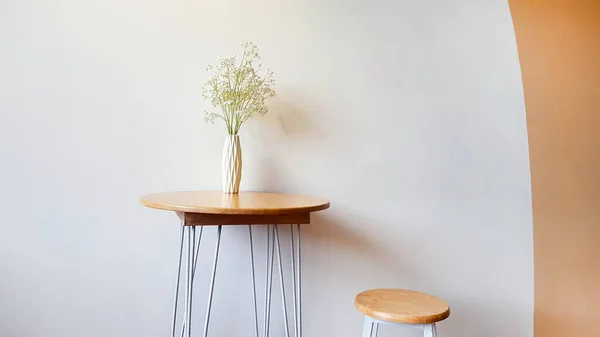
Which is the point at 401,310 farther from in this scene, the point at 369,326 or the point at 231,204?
the point at 231,204

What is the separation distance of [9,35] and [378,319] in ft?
6.93

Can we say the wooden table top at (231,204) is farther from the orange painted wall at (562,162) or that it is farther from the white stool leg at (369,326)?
the orange painted wall at (562,162)

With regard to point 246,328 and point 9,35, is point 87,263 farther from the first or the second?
point 9,35

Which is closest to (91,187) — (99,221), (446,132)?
(99,221)

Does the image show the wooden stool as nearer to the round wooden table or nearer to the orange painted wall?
the round wooden table

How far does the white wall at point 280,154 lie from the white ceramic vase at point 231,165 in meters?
0.19

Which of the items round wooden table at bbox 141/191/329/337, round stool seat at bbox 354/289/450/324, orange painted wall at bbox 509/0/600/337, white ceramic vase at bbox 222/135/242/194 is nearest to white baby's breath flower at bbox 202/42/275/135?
white ceramic vase at bbox 222/135/242/194

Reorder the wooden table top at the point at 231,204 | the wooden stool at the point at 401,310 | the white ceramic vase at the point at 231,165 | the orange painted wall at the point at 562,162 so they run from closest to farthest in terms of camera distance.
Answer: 1. the wooden table top at the point at 231,204
2. the wooden stool at the point at 401,310
3. the white ceramic vase at the point at 231,165
4. the orange painted wall at the point at 562,162

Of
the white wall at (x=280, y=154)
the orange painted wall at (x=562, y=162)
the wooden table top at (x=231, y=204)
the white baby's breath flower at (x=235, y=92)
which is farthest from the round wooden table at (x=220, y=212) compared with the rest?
the orange painted wall at (x=562, y=162)

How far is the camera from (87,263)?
6.12ft

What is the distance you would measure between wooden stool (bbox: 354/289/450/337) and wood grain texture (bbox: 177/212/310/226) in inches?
16.8

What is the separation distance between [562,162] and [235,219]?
1851 mm

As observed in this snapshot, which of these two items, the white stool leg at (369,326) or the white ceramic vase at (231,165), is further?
the white ceramic vase at (231,165)

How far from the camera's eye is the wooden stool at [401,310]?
141cm
